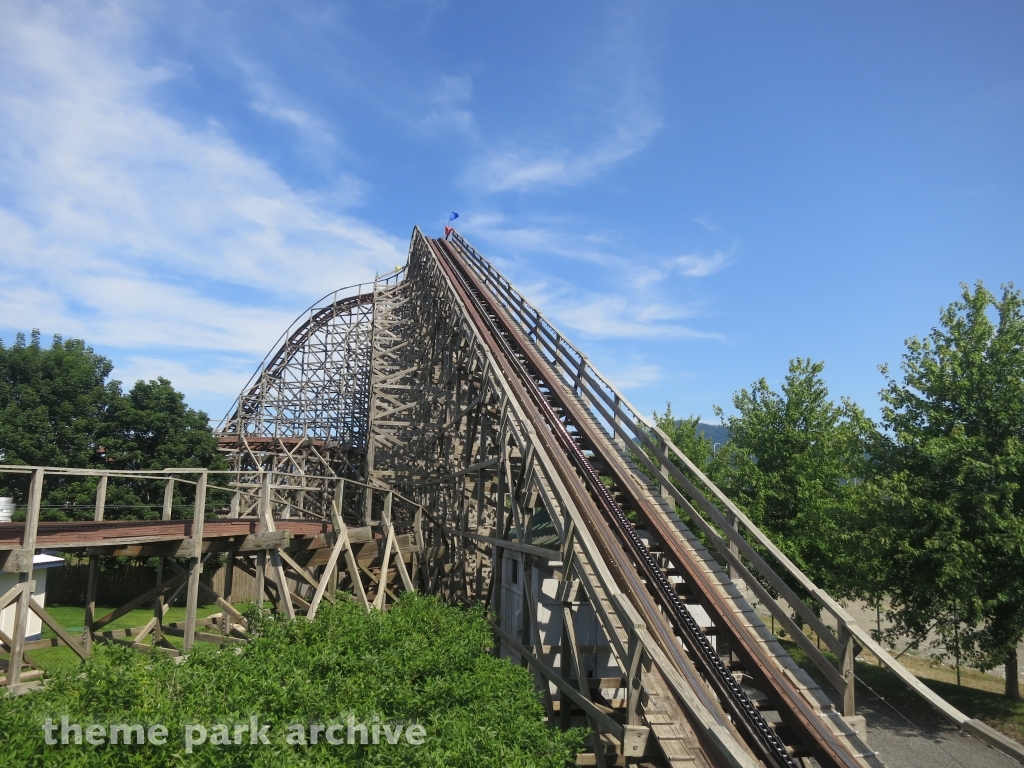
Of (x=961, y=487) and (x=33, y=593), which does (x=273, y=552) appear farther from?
(x=961, y=487)

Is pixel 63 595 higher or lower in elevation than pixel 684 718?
lower

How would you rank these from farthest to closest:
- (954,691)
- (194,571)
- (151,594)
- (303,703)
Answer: (954,691) < (151,594) < (194,571) < (303,703)

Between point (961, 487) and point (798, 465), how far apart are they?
509 centimetres

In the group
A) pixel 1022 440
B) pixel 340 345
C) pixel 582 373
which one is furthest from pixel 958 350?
pixel 340 345

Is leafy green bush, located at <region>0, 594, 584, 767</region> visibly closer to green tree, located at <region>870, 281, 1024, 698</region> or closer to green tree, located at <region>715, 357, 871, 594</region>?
green tree, located at <region>870, 281, 1024, 698</region>

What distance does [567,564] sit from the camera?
8227 millimetres

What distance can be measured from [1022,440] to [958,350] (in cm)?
235

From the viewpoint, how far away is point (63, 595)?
80.7 feet

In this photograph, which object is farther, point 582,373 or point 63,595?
point 63,595

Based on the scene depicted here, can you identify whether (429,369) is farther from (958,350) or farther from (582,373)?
(958,350)

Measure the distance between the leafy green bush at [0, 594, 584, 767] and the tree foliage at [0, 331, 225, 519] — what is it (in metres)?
17.7

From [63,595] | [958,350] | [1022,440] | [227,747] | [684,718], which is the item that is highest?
[958,350]

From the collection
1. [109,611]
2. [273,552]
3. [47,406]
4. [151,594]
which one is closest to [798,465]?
[273,552]

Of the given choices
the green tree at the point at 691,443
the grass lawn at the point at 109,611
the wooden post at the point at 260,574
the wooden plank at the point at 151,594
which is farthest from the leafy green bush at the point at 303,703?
the green tree at the point at 691,443
